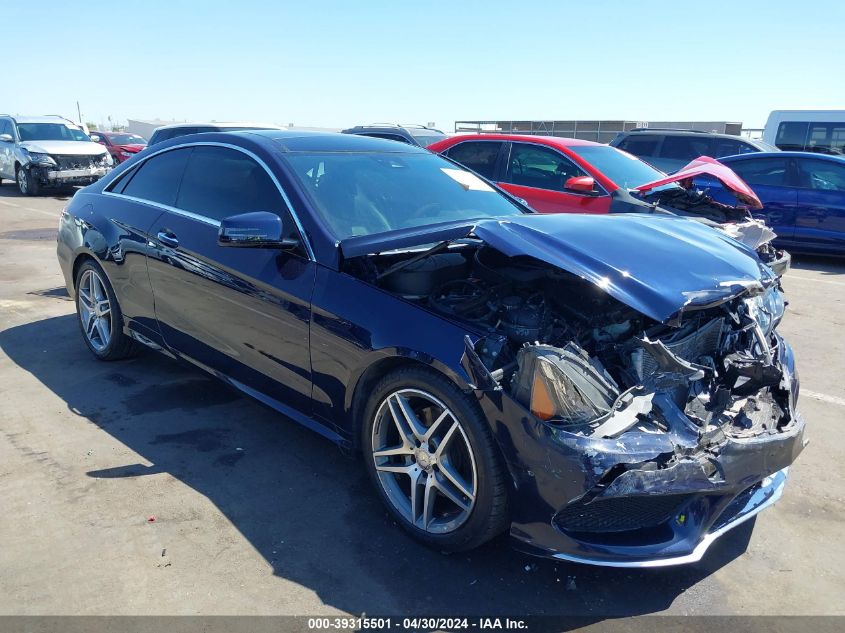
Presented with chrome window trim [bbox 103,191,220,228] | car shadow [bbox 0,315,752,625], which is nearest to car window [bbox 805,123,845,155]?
car shadow [bbox 0,315,752,625]

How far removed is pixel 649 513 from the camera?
252 cm

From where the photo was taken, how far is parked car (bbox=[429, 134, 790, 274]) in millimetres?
7180

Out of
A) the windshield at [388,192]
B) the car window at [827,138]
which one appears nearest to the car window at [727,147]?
the car window at [827,138]

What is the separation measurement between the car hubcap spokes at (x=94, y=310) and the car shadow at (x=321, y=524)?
1.33 ft

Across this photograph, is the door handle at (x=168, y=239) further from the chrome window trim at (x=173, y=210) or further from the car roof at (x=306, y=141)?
the car roof at (x=306, y=141)

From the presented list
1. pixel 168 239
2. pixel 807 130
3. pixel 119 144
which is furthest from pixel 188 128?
pixel 807 130

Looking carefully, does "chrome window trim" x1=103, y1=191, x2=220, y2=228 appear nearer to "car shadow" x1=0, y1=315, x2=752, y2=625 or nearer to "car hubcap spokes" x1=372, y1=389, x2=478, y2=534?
"car shadow" x1=0, y1=315, x2=752, y2=625

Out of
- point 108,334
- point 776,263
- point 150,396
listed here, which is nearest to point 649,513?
point 776,263

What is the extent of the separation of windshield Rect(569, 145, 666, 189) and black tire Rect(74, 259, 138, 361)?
17.5 ft

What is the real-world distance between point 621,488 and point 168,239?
2971 millimetres

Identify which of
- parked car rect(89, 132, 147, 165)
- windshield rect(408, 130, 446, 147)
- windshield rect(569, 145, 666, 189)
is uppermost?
windshield rect(408, 130, 446, 147)

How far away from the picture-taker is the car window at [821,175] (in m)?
9.62

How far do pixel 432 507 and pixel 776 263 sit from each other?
3.18 m

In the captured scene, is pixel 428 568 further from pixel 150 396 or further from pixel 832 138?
pixel 832 138
